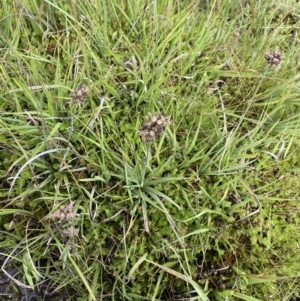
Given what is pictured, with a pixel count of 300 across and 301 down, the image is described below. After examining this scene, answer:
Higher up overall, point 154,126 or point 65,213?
point 154,126

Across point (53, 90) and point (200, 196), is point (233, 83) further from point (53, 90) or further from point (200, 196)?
point (53, 90)

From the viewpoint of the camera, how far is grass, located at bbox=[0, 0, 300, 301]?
1667 mm

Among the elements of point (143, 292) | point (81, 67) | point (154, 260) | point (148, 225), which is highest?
point (81, 67)

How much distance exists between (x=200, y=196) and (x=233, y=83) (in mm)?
552

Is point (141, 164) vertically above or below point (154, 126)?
below

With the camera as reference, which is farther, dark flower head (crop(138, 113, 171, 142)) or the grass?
the grass

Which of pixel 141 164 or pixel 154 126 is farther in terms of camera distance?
pixel 141 164

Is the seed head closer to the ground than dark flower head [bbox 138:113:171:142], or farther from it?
closer to the ground

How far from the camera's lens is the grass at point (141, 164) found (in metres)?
1.67

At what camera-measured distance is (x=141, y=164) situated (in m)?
1.68

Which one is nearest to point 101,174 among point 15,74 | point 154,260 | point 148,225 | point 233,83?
point 148,225

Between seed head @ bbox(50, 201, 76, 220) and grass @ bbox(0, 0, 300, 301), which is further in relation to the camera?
grass @ bbox(0, 0, 300, 301)

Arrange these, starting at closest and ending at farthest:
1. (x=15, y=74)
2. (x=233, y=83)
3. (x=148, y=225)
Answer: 1. (x=148, y=225)
2. (x=15, y=74)
3. (x=233, y=83)

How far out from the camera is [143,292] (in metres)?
1.70
